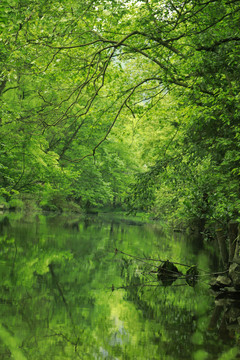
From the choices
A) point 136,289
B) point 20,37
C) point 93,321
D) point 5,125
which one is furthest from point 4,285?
point 5,125

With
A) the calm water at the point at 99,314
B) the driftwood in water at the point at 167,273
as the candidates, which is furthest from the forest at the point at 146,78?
the calm water at the point at 99,314

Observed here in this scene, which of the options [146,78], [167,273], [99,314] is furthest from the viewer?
[167,273]

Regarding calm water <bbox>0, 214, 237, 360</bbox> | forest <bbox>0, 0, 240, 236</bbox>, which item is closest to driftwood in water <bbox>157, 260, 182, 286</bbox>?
calm water <bbox>0, 214, 237, 360</bbox>

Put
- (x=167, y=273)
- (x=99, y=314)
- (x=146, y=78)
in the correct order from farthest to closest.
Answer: (x=167, y=273)
(x=146, y=78)
(x=99, y=314)

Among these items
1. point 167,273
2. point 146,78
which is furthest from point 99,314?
point 146,78

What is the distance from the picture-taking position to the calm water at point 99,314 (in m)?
5.93

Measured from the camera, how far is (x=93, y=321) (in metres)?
7.29

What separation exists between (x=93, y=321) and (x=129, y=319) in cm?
81

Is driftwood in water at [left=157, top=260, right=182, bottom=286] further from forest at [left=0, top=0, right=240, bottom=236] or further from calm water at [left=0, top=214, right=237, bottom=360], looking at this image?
forest at [left=0, top=0, right=240, bottom=236]

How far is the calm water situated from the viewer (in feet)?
19.5

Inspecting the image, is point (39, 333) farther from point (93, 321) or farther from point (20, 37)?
point (20, 37)

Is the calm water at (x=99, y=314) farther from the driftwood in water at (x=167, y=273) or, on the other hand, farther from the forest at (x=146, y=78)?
the forest at (x=146, y=78)

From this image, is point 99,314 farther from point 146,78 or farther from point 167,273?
point 146,78

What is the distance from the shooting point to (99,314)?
7777 mm
